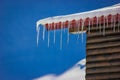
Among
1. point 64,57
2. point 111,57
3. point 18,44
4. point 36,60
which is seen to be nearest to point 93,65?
point 111,57

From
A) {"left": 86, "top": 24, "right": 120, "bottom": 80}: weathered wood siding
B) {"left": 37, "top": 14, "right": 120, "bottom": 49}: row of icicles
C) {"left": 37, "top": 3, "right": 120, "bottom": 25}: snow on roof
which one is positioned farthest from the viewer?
{"left": 86, "top": 24, "right": 120, "bottom": 80}: weathered wood siding

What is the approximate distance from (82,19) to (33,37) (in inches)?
177

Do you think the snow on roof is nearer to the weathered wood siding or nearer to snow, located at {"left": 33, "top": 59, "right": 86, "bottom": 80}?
the weathered wood siding

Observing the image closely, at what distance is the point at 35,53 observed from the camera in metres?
11.2

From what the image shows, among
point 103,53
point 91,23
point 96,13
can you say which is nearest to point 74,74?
point 103,53

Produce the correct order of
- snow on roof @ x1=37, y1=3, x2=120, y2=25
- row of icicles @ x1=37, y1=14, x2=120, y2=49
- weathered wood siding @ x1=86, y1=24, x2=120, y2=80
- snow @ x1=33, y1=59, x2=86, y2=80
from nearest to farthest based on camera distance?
snow on roof @ x1=37, y1=3, x2=120, y2=25
row of icicles @ x1=37, y1=14, x2=120, y2=49
weathered wood siding @ x1=86, y1=24, x2=120, y2=80
snow @ x1=33, y1=59, x2=86, y2=80

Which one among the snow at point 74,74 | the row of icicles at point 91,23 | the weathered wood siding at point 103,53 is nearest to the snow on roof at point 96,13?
the row of icicles at point 91,23

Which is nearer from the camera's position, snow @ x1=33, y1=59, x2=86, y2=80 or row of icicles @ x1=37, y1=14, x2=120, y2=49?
row of icicles @ x1=37, y1=14, x2=120, y2=49

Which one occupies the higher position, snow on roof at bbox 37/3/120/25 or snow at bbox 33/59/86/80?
snow on roof at bbox 37/3/120/25

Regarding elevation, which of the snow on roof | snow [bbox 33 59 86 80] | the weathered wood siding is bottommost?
snow [bbox 33 59 86 80]

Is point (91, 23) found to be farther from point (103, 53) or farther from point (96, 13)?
point (103, 53)

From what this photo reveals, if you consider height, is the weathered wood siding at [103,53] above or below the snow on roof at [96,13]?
below

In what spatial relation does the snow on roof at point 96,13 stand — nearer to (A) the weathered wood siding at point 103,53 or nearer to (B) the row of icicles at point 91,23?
(B) the row of icicles at point 91,23

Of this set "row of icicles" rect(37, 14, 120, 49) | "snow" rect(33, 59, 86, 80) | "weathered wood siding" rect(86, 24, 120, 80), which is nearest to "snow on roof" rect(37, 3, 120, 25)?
"row of icicles" rect(37, 14, 120, 49)
